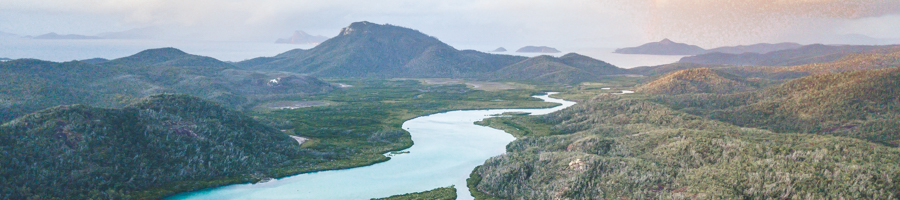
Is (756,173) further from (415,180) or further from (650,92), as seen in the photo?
(650,92)

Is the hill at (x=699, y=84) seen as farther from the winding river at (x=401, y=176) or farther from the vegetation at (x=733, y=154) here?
→ the winding river at (x=401, y=176)

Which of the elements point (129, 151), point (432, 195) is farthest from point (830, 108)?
point (129, 151)

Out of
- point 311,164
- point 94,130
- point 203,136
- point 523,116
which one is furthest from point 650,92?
point 94,130

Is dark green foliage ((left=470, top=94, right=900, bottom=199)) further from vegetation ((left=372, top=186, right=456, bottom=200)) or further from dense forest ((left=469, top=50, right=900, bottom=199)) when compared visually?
vegetation ((left=372, top=186, right=456, bottom=200))

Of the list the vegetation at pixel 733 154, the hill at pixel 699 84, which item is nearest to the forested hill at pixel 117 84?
the vegetation at pixel 733 154

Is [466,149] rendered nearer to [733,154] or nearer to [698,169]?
[698,169]

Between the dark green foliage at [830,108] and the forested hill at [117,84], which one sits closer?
the dark green foliage at [830,108]
